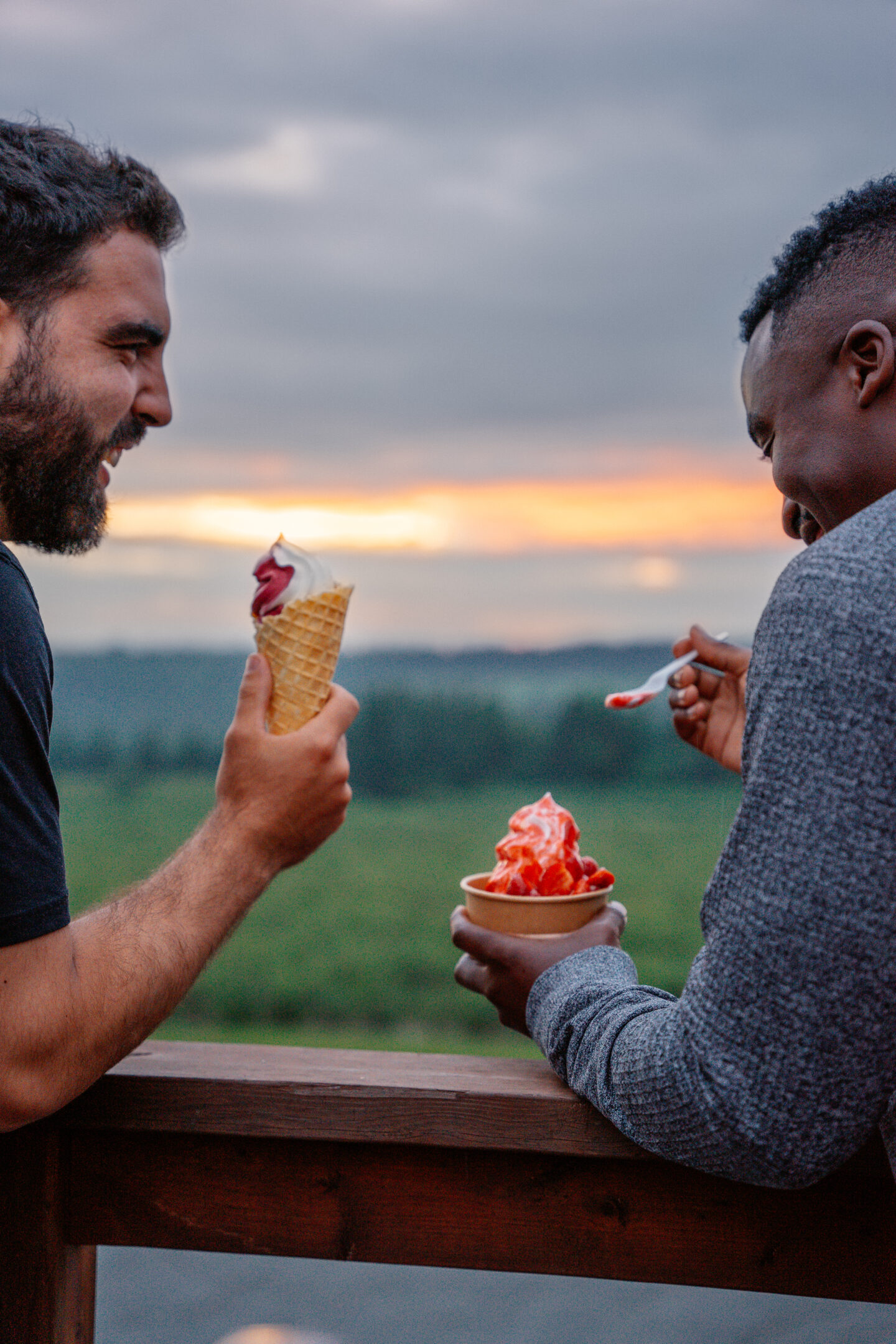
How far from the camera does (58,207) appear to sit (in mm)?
1652

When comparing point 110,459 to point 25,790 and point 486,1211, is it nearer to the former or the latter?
point 25,790

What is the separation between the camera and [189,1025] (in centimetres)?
2289

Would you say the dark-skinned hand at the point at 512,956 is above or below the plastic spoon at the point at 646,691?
below

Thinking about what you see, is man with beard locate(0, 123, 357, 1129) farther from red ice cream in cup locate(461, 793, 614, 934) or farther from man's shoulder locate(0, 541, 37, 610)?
red ice cream in cup locate(461, 793, 614, 934)

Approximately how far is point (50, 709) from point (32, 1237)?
25.3 inches

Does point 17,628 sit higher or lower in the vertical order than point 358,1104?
higher

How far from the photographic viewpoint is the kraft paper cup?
1.51m

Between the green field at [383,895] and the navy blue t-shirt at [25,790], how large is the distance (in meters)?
15.9

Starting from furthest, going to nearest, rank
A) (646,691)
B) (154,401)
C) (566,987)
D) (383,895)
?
(383,895), (646,691), (154,401), (566,987)

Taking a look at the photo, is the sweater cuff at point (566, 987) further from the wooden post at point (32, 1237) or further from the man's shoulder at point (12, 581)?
the man's shoulder at point (12, 581)

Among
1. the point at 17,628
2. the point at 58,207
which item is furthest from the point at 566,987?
the point at 58,207

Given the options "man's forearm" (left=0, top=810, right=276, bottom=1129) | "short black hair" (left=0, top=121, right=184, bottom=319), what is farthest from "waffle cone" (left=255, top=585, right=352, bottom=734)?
"short black hair" (left=0, top=121, right=184, bottom=319)

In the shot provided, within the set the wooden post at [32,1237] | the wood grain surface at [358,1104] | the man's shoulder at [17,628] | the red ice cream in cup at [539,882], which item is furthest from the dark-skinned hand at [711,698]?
the wooden post at [32,1237]

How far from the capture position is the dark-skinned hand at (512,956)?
56.6 inches
